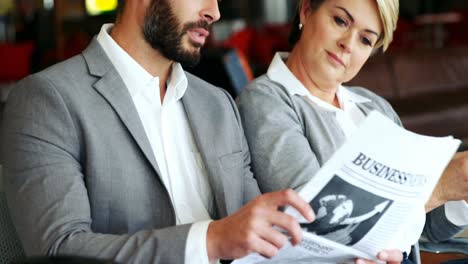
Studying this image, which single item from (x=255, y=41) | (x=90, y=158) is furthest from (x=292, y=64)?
(x=255, y=41)

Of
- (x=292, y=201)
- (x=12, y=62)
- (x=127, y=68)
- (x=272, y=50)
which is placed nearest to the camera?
(x=292, y=201)

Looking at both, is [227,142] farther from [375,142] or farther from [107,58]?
[375,142]

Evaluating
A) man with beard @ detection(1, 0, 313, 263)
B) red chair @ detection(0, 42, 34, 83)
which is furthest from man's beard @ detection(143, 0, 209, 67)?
red chair @ detection(0, 42, 34, 83)

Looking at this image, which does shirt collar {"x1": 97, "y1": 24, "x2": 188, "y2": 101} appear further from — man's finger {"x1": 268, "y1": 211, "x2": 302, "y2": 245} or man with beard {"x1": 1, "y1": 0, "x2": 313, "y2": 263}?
man's finger {"x1": 268, "y1": 211, "x2": 302, "y2": 245}

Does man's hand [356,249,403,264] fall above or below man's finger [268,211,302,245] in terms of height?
below

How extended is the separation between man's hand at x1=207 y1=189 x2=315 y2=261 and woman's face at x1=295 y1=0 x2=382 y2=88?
2.48 ft

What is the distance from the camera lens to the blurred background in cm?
555

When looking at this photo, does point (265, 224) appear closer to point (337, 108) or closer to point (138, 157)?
point (138, 157)

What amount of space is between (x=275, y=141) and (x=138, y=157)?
1.20ft

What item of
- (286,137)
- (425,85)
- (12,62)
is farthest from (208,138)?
(12,62)

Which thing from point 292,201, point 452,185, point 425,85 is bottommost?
point 425,85

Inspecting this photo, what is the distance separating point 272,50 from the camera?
34.2 ft

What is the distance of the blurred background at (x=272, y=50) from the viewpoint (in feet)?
18.2

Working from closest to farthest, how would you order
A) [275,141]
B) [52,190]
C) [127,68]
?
[52,190] < [127,68] < [275,141]
